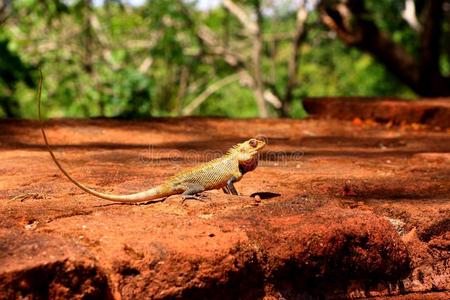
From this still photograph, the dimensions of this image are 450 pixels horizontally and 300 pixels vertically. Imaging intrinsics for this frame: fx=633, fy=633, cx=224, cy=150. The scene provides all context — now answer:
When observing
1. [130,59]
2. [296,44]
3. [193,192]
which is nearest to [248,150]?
[193,192]

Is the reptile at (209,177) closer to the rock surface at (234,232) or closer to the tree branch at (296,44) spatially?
the rock surface at (234,232)

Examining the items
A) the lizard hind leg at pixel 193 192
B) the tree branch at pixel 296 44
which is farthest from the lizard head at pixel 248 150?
the tree branch at pixel 296 44

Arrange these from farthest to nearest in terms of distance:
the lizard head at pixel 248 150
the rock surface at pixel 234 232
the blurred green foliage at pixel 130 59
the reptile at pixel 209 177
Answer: the blurred green foliage at pixel 130 59 → the lizard head at pixel 248 150 → the reptile at pixel 209 177 → the rock surface at pixel 234 232

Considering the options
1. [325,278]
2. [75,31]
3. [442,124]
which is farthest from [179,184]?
[75,31]

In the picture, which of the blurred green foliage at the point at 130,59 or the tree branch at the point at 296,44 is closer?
the blurred green foliage at the point at 130,59

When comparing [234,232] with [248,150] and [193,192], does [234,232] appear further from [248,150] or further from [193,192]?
[248,150]

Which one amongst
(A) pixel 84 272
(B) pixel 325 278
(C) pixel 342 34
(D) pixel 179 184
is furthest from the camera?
(C) pixel 342 34

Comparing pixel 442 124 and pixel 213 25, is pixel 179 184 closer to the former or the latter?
pixel 442 124
